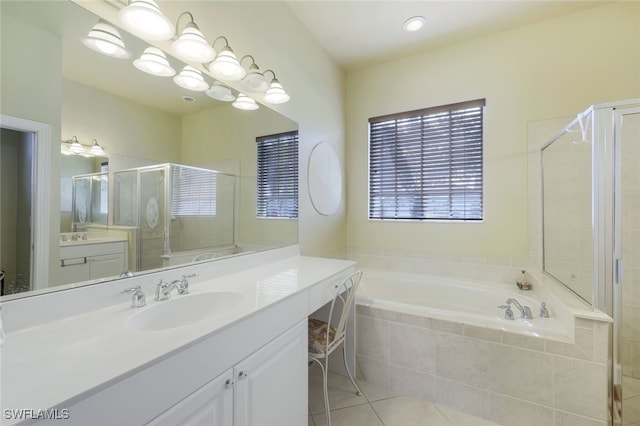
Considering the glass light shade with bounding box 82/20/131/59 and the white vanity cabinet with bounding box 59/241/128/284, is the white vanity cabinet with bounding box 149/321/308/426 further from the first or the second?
the glass light shade with bounding box 82/20/131/59

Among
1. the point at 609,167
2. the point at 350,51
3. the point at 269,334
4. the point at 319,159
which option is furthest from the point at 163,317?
the point at 350,51

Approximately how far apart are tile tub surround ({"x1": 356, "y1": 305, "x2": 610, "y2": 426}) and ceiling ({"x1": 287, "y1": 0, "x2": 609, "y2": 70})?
234 centimetres

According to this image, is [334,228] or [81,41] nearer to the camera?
[81,41]

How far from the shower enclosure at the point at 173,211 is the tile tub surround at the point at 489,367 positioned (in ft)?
3.98

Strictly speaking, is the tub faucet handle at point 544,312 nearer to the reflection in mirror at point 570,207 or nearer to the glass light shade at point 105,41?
the reflection in mirror at point 570,207

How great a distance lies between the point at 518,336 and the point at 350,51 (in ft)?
9.05

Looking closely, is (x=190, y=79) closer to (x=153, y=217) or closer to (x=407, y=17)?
(x=153, y=217)

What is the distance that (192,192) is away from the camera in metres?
1.41

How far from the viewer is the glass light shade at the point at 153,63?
1.20m

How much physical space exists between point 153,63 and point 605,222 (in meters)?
2.46

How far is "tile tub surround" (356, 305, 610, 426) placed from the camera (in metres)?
1.40

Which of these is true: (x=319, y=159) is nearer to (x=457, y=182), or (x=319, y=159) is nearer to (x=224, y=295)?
(x=457, y=182)

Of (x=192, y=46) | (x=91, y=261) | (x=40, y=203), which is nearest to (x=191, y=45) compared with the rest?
(x=192, y=46)

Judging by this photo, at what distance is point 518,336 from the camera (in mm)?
1549
